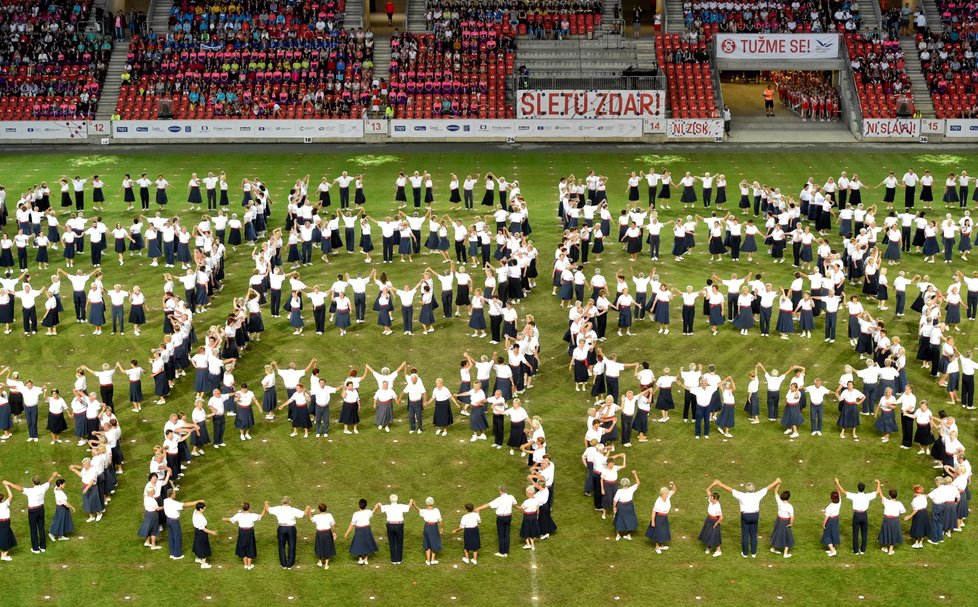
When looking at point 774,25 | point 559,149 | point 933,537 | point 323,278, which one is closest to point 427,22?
point 559,149

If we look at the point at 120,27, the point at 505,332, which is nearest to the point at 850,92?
the point at 505,332

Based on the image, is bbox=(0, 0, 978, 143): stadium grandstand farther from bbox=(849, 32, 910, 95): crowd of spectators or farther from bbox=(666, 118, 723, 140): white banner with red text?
bbox=(666, 118, 723, 140): white banner with red text

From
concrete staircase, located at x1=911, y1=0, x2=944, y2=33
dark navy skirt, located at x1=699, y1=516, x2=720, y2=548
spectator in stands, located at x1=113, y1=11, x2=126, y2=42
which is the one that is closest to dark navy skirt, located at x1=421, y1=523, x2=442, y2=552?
dark navy skirt, located at x1=699, y1=516, x2=720, y2=548

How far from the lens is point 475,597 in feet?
67.5

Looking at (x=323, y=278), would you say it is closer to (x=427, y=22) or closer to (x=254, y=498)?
(x=254, y=498)

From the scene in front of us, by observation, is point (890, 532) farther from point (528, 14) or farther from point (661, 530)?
point (528, 14)

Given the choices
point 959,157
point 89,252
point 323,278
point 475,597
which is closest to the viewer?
point 475,597

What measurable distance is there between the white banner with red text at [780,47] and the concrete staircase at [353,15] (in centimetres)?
1667

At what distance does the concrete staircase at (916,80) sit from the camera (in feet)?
187

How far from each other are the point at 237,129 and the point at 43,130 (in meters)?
8.32

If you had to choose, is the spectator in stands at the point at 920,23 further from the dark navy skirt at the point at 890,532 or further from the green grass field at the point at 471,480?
the dark navy skirt at the point at 890,532

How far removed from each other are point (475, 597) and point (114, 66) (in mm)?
45580

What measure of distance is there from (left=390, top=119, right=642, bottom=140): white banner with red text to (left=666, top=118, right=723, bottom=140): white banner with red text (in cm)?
140

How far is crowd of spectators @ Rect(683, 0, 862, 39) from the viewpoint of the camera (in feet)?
199
